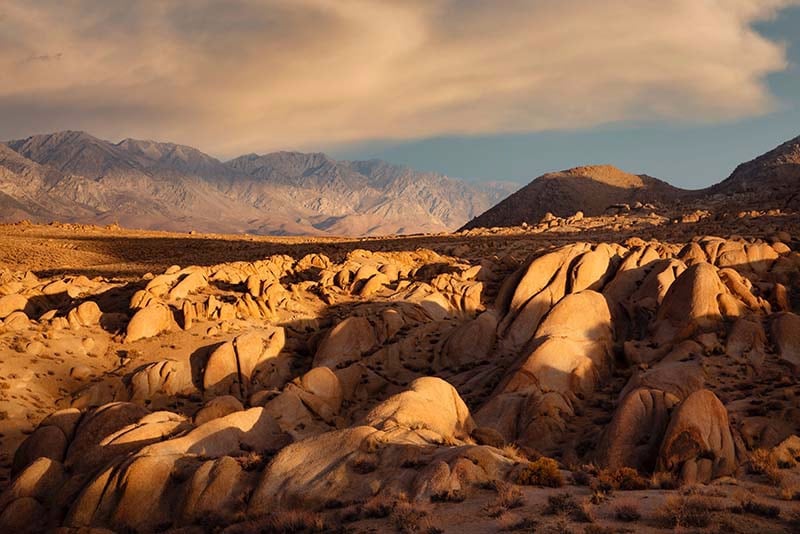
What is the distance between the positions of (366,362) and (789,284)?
31827 millimetres

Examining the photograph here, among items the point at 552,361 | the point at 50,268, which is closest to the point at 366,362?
the point at 552,361

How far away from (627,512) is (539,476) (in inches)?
137

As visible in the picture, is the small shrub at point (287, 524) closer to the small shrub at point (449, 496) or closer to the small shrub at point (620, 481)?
the small shrub at point (449, 496)

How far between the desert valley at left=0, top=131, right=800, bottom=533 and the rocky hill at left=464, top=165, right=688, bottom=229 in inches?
4154

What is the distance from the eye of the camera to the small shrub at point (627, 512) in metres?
16.0

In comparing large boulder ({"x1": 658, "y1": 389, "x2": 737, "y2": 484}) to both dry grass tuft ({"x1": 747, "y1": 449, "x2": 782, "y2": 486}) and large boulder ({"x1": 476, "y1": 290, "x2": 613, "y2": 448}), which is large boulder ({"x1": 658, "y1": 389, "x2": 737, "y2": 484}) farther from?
large boulder ({"x1": 476, "y1": 290, "x2": 613, "y2": 448})

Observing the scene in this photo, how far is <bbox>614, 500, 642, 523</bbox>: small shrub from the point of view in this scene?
16.0 metres

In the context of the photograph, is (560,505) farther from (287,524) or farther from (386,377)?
(386,377)

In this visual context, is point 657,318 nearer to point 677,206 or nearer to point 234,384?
point 234,384

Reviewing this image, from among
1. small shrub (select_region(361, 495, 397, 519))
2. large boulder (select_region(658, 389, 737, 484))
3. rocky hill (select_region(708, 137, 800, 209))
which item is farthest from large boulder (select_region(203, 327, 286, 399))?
rocky hill (select_region(708, 137, 800, 209))

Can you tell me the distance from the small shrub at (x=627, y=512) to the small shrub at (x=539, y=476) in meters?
2.72

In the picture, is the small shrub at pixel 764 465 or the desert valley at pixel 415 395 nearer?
the desert valley at pixel 415 395

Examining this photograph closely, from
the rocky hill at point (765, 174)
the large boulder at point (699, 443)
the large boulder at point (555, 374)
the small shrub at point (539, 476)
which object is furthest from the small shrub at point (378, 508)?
the rocky hill at point (765, 174)

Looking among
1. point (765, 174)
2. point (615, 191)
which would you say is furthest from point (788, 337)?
point (615, 191)
